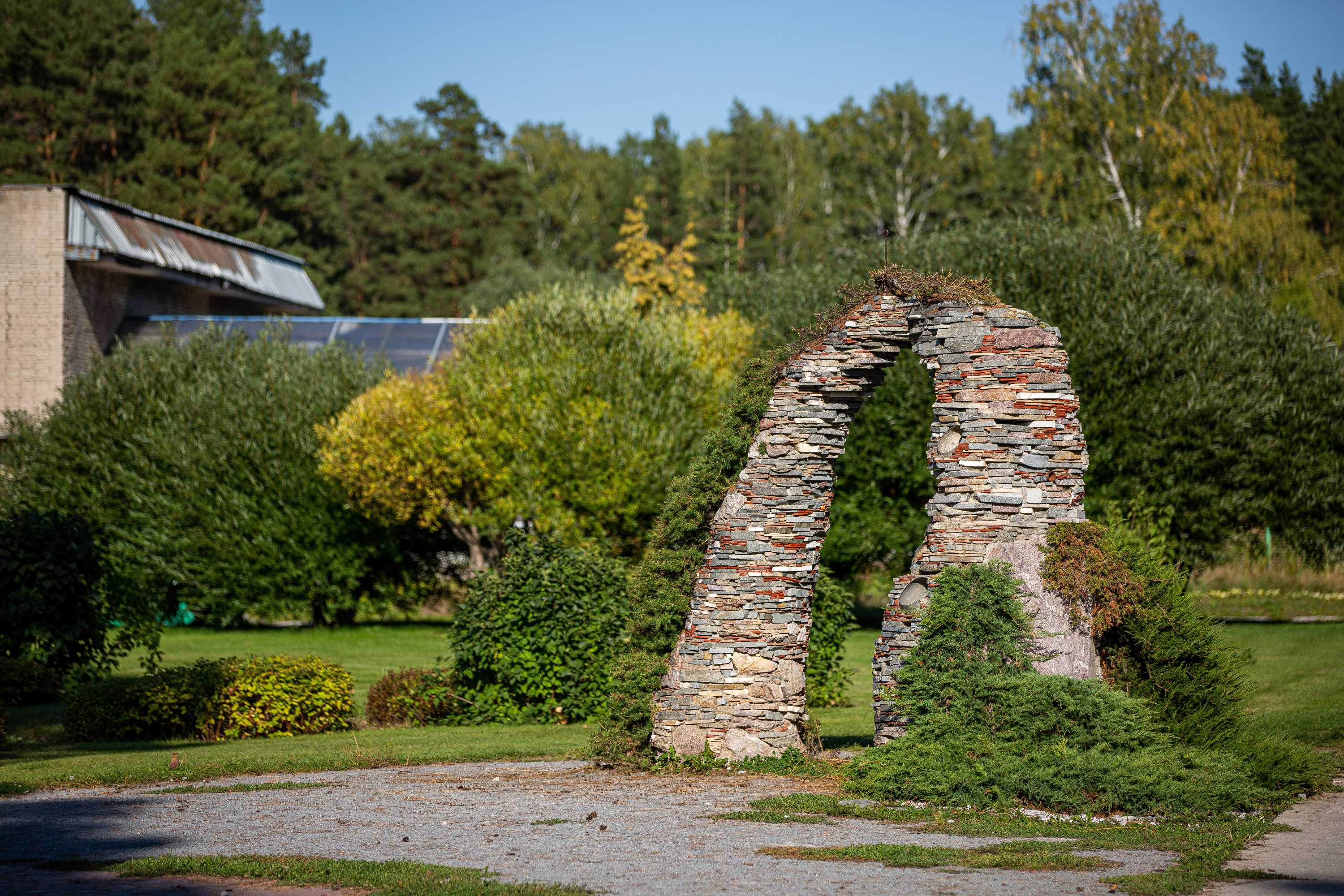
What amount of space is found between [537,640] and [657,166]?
179 ft

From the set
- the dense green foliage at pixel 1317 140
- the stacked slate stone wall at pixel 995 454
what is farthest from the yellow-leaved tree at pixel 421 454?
the dense green foliage at pixel 1317 140

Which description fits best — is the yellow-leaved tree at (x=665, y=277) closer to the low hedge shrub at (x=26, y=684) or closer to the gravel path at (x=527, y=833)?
the low hedge shrub at (x=26, y=684)

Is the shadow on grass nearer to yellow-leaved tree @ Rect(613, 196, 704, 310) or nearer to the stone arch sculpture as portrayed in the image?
the stone arch sculpture

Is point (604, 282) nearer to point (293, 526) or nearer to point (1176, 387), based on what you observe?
point (293, 526)

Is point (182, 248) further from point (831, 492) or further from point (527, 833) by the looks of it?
point (527, 833)

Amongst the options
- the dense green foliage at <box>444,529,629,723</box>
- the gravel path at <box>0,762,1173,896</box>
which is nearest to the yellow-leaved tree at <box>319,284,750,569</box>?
the dense green foliage at <box>444,529,629,723</box>

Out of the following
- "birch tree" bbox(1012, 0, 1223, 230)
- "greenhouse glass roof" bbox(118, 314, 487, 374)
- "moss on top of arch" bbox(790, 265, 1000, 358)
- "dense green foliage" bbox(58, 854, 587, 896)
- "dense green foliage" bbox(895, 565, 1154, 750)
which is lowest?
"dense green foliage" bbox(58, 854, 587, 896)

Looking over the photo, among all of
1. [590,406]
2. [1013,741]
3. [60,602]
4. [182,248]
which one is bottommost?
[1013,741]

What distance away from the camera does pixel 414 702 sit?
1689cm

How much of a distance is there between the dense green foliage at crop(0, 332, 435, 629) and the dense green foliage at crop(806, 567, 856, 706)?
1769cm

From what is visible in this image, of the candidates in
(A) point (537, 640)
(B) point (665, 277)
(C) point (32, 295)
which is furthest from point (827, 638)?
(C) point (32, 295)

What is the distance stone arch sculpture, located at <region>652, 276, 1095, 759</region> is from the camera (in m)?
10.9

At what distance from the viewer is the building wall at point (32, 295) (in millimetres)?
34938

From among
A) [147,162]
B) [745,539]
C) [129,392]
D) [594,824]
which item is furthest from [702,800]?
[147,162]
